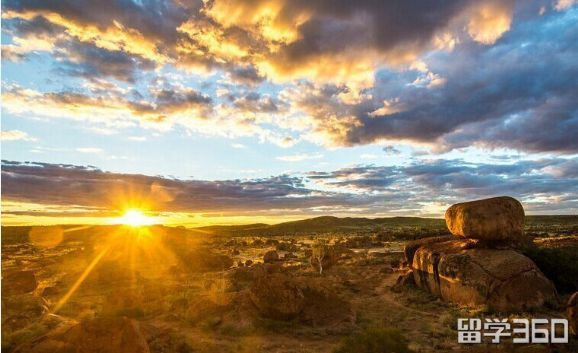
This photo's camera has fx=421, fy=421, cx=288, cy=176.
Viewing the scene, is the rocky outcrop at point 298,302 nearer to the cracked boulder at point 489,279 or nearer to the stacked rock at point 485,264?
the cracked boulder at point 489,279

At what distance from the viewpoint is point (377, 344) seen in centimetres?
1272

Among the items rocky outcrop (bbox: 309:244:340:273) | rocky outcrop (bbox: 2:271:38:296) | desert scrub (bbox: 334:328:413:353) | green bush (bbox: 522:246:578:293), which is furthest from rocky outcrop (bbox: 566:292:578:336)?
rocky outcrop (bbox: 2:271:38:296)

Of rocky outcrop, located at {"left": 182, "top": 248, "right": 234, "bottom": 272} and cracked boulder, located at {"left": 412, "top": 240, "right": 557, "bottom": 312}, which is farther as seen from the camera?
rocky outcrop, located at {"left": 182, "top": 248, "right": 234, "bottom": 272}

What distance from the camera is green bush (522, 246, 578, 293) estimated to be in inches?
832

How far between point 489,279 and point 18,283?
24.7 meters

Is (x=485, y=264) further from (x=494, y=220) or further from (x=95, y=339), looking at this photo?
(x=95, y=339)

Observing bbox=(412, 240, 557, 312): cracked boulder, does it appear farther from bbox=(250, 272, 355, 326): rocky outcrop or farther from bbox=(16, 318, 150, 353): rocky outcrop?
bbox=(16, 318, 150, 353): rocky outcrop

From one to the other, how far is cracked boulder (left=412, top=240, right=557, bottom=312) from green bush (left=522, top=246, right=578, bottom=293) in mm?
3375

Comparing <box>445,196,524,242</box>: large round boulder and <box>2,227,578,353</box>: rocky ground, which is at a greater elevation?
<box>445,196,524,242</box>: large round boulder

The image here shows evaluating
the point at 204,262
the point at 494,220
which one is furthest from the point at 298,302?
the point at 204,262

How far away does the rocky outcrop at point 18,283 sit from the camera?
2300cm

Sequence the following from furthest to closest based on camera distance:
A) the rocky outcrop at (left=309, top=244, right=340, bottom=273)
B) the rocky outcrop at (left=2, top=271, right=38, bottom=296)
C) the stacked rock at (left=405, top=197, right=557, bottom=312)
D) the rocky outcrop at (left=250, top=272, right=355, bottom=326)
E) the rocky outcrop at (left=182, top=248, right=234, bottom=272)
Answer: the rocky outcrop at (left=182, top=248, right=234, bottom=272), the rocky outcrop at (left=309, top=244, right=340, bottom=273), the rocky outcrop at (left=2, top=271, right=38, bottom=296), the stacked rock at (left=405, top=197, right=557, bottom=312), the rocky outcrop at (left=250, top=272, right=355, bottom=326)

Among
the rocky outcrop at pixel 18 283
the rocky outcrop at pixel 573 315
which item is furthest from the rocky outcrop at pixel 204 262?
the rocky outcrop at pixel 573 315

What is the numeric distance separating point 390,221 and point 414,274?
495 ft
